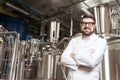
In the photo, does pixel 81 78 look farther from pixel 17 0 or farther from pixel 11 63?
pixel 17 0

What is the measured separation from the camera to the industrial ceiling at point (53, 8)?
3398 millimetres

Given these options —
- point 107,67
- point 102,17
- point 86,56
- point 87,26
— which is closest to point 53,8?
point 102,17

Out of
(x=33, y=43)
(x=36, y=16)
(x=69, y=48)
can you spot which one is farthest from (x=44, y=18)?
(x=69, y=48)

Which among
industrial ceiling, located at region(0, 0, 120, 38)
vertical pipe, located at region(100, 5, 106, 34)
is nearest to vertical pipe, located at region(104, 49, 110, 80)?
vertical pipe, located at region(100, 5, 106, 34)

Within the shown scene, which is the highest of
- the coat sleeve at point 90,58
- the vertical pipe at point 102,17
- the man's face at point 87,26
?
the vertical pipe at point 102,17

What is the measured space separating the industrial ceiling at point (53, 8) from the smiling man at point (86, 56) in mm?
1946

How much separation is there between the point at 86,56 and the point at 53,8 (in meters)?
2.59

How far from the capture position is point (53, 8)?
12.1 ft

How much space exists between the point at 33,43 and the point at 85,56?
5.81 feet

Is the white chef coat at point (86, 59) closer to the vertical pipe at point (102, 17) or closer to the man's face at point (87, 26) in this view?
the man's face at point (87, 26)

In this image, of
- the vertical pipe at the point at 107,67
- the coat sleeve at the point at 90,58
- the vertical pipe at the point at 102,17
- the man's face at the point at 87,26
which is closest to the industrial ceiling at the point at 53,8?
the vertical pipe at the point at 102,17

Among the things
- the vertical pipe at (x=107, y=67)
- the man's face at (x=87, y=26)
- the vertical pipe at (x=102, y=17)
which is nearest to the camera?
the man's face at (x=87, y=26)

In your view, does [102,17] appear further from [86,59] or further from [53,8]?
[86,59]

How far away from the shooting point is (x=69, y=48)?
1.39 metres
